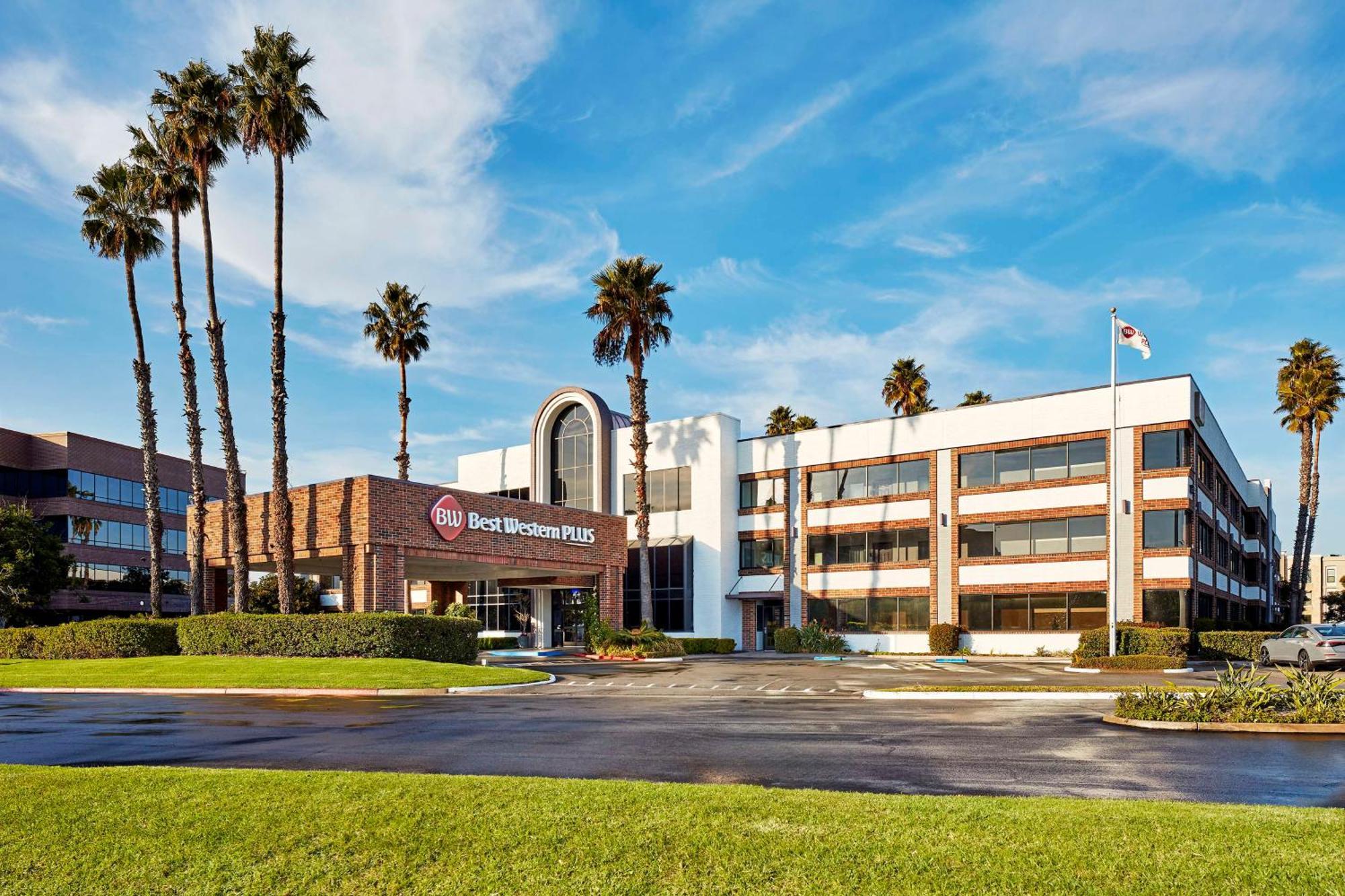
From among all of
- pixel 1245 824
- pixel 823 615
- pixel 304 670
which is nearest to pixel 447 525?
pixel 304 670

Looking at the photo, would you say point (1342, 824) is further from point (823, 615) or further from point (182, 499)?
point (182, 499)

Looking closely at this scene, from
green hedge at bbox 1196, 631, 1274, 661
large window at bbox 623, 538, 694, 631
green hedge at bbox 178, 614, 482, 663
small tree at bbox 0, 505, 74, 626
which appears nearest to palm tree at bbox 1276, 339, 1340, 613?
green hedge at bbox 1196, 631, 1274, 661

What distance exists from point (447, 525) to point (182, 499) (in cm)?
5287

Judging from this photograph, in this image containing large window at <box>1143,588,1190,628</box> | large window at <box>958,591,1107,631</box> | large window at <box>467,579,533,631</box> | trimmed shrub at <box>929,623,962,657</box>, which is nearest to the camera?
large window at <box>1143,588,1190,628</box>

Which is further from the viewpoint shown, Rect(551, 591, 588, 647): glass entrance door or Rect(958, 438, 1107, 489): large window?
Rect(551, 591, 588, 647): glass entrance door

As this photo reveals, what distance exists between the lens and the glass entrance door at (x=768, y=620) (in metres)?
49.7

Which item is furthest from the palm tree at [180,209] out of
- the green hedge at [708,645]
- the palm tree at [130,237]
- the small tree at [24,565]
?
the green hedge at [708,645]

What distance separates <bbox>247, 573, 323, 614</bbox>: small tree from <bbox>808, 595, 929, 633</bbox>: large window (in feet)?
100

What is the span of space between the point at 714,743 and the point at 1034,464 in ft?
106

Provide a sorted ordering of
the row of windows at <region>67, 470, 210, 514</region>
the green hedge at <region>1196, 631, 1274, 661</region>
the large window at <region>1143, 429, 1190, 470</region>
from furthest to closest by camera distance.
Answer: the row of windows at <region>67, 470, 210, 514</region> → the large window at <region>1143, 429, 1190, 470</region> → the green hedge at <region>1196, 631, 1274, 661</region>

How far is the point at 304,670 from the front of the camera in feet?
84.1

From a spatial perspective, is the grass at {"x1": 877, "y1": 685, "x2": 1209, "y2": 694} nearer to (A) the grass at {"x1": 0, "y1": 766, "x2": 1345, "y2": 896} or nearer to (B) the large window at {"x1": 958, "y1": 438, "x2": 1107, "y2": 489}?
(A) the grass at {"x1": 0, "y1": 766, "x2": 1345, "y2": 896}

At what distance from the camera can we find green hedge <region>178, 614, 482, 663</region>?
2900 cm

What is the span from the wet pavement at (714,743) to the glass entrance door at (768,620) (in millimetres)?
28623
